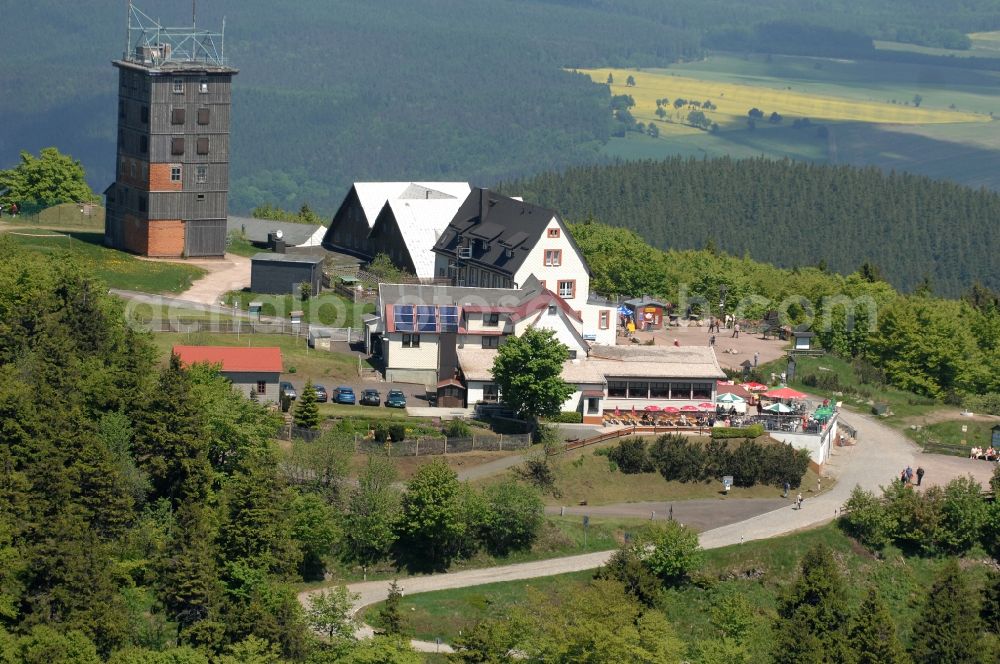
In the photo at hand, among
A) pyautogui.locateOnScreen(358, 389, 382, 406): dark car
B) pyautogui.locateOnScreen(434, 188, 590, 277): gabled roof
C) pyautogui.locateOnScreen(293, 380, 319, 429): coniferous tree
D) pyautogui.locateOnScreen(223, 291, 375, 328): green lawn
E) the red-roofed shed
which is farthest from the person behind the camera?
pyautogui.locateOnScreen(434, 188, 590, 277): gabled roof

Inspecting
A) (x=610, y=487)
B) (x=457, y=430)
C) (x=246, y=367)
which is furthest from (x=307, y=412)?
(x=610, y=487)

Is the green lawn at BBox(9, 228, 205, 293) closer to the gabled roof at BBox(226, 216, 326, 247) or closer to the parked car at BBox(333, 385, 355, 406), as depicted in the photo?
the gabled roof at BBox(226, 216, 326, 247)

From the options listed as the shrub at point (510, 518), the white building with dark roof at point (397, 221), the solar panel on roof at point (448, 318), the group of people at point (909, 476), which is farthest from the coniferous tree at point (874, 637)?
the white building with dark roof at point (397, 221)

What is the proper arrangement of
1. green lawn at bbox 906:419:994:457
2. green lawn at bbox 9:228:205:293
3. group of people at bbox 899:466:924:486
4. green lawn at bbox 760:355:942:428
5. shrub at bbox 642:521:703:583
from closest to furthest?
1. shrub at bbox 642:521:703:583
2. group of people at bbox 899:466:924:486
3. green lawn at bbox 906:419:994:457
4. green lawn at bbox 760:355:942:428
5. green lawn at bbox 9:228:205:293

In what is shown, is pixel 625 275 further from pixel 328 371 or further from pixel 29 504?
pixel 29 504

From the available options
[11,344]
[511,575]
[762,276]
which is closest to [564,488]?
[511,575]

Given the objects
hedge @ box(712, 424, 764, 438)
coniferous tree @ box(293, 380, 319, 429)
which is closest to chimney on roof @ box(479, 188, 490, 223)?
hedge @ box(712, 424, 764, 438)

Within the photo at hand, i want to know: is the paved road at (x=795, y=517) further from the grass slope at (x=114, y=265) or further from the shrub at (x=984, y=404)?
the grass slope at (x=114, y=265)
